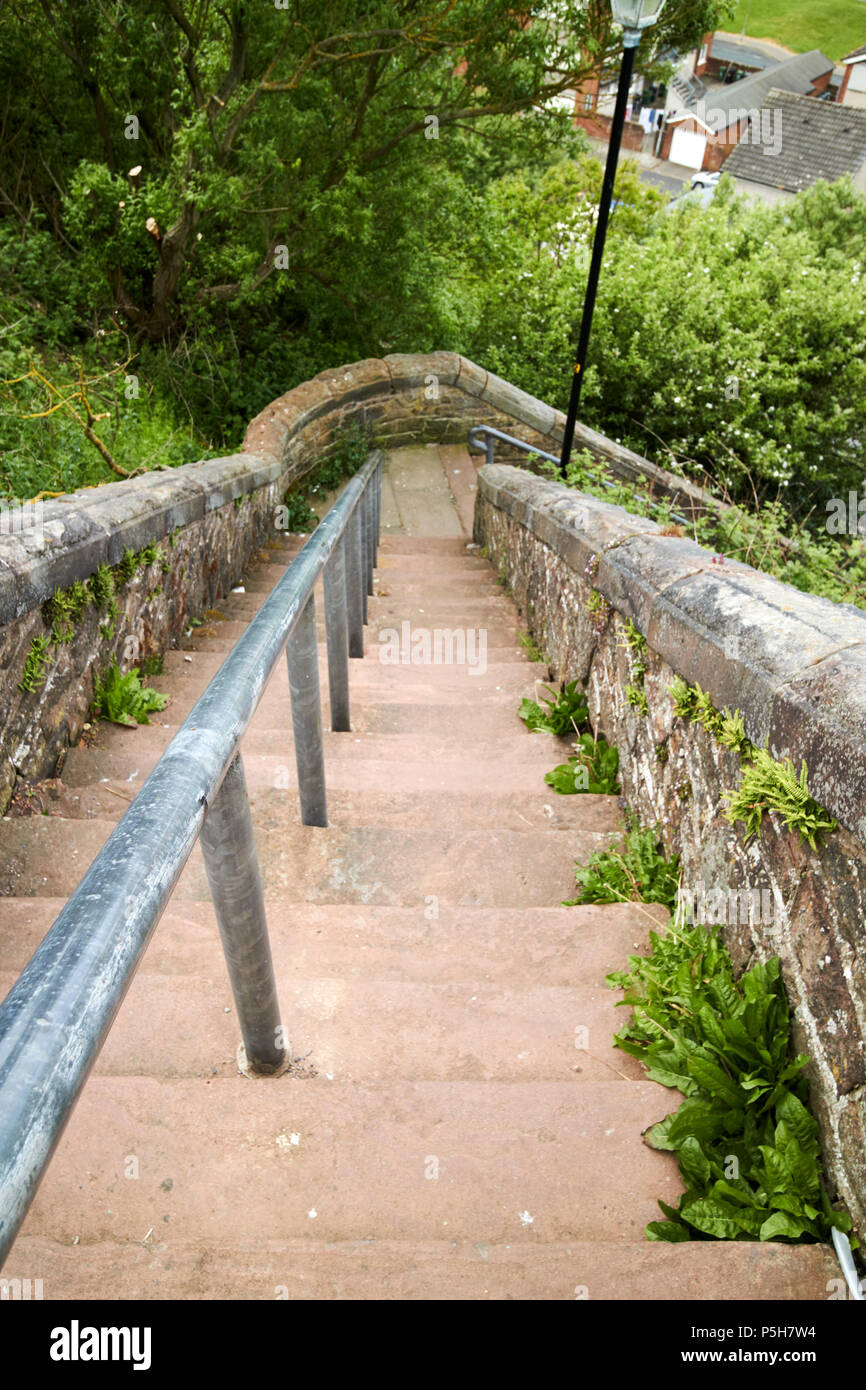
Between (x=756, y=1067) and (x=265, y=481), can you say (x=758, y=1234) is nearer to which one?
(x=756, y=1067)

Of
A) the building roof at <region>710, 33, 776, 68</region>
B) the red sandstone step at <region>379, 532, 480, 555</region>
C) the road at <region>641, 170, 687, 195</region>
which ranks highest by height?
the building roof at <region>710, 33, 776, 68</region>

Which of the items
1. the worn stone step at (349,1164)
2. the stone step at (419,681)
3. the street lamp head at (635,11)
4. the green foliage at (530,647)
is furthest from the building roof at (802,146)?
the worn stone step at (349,1164)

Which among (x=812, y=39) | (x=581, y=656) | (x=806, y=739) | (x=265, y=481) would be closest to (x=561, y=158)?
(x=265, y=481)

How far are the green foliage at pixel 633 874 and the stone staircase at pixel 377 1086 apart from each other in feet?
0.30

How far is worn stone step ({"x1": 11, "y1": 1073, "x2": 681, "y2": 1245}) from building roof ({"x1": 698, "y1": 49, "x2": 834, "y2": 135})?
154ft

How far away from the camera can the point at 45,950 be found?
2.43 ft

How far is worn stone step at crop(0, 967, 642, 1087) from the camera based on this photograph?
1.64 metres

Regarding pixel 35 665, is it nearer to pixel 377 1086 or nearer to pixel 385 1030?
pixel 385 1030

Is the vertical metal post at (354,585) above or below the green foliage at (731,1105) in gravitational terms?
below

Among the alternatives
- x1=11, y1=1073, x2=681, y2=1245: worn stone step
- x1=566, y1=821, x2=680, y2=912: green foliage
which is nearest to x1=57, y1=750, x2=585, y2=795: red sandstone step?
x1=566, y1=821, x2=680, y2=912: green foliage

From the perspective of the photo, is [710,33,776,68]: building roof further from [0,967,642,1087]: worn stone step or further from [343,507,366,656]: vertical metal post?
[0,967,642,1087]: worn stone step

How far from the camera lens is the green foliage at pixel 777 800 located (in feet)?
5.09

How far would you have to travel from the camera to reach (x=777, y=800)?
164 centimetres

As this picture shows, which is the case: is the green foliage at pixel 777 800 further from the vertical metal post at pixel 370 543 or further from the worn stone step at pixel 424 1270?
the vertical metal post at pixel 370 543
